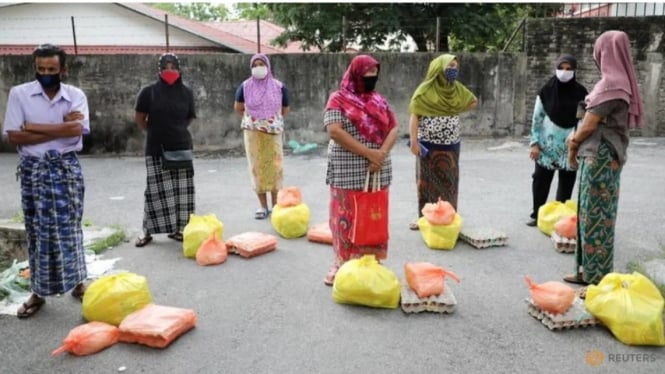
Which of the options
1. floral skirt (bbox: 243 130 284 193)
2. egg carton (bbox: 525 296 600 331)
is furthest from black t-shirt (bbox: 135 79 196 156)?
egg carton (bbox: 525 296 600 331)

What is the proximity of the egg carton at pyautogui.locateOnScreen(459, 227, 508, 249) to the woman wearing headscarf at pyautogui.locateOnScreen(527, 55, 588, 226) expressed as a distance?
0.84 meters

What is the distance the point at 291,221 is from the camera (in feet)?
17.0

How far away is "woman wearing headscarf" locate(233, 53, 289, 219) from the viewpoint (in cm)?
572

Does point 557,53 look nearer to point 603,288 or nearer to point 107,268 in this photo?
point 603,288

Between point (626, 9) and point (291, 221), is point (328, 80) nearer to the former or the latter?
point (291, 221)

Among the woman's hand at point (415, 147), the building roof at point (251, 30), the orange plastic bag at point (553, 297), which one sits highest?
the building roof at point (251, 30)

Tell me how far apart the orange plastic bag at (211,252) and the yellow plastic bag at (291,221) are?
0.77m

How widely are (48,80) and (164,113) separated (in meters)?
1.37

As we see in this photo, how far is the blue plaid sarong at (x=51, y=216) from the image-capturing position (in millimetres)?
3477

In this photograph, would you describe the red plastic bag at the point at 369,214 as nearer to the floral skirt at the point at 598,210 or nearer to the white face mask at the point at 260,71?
the floral skirt at the point at 598,210

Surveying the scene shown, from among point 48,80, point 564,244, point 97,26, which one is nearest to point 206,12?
point 97,26

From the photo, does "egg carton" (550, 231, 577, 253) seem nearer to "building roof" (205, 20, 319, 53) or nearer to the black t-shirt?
the black t-shirt

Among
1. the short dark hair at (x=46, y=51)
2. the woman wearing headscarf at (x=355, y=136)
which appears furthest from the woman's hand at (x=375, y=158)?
the short dark hair at (x=46, y=51)
